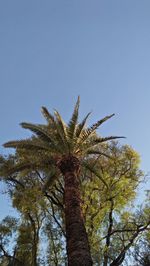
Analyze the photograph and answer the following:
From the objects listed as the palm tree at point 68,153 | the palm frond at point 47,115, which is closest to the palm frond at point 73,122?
the palm tree at point 68,153

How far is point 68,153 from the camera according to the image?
16984 millimetres

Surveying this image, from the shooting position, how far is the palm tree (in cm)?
1379

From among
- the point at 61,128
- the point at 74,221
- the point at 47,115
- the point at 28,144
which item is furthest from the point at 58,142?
the point at 74,221

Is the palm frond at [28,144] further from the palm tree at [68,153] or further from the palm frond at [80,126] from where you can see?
the palm frond at [80,126]

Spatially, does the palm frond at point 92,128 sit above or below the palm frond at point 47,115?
below

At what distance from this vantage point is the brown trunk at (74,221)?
40.2 ft

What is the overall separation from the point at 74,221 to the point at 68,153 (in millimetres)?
4250

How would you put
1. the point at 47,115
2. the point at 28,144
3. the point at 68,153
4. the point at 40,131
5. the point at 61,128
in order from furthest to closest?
the point at 47,115, the point at 40,131, the point at 28,144, the point at 61,128, the point at 68,153

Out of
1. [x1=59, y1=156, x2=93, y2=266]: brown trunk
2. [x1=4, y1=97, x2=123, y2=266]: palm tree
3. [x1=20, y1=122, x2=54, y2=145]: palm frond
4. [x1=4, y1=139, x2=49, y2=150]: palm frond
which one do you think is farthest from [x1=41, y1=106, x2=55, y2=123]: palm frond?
[x1=59, y1=156, x2=93, y2=266]: brown trunk

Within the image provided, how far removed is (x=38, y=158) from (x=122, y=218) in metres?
8.70

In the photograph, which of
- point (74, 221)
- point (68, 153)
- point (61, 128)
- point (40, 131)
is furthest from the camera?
point (40, 131)

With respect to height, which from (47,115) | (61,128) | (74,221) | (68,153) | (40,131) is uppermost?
(47,115)

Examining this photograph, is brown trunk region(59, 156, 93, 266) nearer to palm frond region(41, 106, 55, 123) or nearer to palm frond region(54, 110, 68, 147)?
palm frond region(54, 110, 68, 147)

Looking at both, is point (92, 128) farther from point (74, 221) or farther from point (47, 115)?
point (74, 221)
